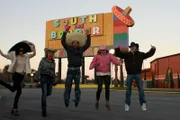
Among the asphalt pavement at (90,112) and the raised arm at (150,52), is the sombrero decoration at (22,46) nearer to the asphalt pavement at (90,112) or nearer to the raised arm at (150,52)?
the asphalt pavement at (90,112)

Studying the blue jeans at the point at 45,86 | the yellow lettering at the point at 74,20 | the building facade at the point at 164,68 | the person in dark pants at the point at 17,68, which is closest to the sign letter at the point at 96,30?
the yellow lettering at the point at 74,20

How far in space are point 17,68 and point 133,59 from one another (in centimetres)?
317

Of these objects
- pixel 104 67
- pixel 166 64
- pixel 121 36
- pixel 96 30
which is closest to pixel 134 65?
pixel 104 67

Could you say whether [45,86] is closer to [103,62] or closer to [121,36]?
[103,62]

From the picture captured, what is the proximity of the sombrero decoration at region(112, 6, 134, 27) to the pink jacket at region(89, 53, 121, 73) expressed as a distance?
34.0m

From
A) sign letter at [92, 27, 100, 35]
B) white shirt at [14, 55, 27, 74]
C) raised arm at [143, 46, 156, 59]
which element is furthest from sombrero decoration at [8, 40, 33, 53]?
sign letter at [92, 27, 100, 35]

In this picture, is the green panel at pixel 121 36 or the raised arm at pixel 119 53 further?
the green panel at pixel 121 36

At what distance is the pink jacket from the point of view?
7.58 m

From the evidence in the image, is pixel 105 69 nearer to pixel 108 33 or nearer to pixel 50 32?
pixel 108 33

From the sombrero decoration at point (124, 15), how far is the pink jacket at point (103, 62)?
3403 cm

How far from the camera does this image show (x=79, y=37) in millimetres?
7355

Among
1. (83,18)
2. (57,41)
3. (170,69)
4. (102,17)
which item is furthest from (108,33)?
(170,69)

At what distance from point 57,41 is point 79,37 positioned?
141 ft

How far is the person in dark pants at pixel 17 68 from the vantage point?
644cm
